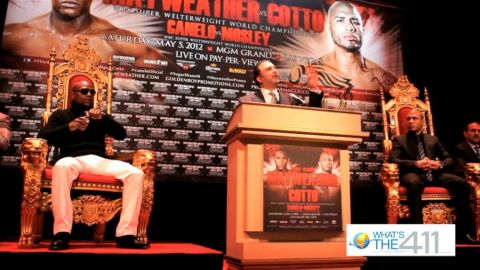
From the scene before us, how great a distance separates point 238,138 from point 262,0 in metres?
2.62

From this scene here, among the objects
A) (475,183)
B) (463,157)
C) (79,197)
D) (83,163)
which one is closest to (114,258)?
(79,197)

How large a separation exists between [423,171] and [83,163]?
9.17 ft

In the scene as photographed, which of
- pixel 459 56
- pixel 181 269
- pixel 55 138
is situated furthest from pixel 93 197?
pixel 459 56

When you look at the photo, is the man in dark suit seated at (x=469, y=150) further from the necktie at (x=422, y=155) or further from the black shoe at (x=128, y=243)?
the black shoe at (x=128, y=243)

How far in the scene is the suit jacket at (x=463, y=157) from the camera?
3980 mm

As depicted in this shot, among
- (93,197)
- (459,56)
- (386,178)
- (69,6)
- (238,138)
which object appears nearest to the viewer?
(238,138)

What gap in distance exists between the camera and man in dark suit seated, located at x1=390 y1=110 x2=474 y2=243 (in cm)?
355

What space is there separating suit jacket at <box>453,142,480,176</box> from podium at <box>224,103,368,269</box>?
1868 mm

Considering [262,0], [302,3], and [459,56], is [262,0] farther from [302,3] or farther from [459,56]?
[459,56]

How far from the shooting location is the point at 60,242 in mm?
2418

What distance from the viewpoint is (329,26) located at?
15.8 ft

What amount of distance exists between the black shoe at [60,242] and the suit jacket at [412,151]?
9.02ft

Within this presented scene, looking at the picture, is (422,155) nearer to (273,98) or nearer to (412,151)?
(412,151)

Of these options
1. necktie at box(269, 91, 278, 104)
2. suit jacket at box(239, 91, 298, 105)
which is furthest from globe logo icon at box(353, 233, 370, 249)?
necktie at box(269, 91, 278, 104)
